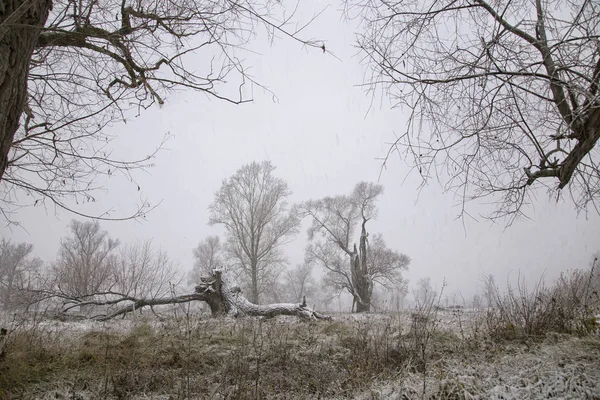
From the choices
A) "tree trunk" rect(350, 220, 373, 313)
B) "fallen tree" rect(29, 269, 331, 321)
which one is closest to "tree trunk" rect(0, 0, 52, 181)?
"fallen tree" rect(29, 269, 331, 321)

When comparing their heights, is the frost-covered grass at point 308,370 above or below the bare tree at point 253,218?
below

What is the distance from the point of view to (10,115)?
2.02 metres

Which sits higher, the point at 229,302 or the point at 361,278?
the point at 361,278

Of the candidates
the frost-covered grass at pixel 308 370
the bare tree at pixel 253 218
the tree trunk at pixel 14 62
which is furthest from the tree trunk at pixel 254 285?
the tree trunk at pixel 14 62

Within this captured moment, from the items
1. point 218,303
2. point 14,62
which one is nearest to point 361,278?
point 218,303

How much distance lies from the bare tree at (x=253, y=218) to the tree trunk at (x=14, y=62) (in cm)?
1962

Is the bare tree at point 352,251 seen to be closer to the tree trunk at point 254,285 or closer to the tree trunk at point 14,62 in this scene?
the tree trunk at point 254,285

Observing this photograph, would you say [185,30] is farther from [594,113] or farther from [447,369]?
[447,369]

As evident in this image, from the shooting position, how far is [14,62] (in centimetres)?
197

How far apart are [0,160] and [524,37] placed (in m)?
4.44

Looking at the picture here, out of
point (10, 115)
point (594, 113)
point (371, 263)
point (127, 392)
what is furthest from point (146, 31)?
point (371, 263)

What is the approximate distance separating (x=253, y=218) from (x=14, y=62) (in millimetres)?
19916

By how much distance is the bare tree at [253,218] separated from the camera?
71.4 feet

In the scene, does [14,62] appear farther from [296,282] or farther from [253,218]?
[296,282]
